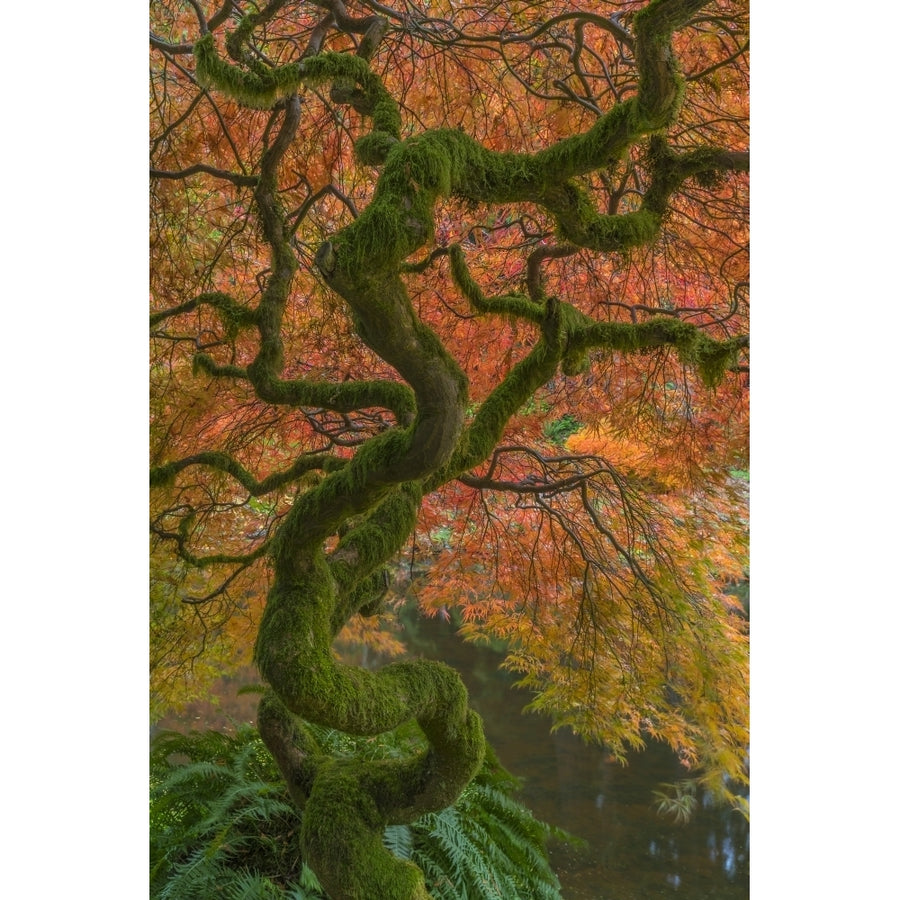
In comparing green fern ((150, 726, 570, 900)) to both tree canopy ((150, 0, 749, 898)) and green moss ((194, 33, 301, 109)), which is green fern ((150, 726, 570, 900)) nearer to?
tree canopy ((150, 0, 749, 898))

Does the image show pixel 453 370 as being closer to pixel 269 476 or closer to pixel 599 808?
pixel 269 476

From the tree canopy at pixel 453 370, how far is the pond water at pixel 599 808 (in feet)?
1.99

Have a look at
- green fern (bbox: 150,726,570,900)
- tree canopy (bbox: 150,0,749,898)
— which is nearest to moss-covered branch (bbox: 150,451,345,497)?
tree canopy (bbox: 150,0,749,898)

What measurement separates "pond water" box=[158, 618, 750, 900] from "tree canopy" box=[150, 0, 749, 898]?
607mm

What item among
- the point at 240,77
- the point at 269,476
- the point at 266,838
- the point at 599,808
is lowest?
the point at 599,808

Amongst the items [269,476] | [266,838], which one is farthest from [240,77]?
[266,838]

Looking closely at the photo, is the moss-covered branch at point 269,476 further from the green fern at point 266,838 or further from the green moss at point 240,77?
the green moss at point 240,77

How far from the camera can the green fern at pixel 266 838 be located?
88.1 inches

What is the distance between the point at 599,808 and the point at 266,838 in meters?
2.46

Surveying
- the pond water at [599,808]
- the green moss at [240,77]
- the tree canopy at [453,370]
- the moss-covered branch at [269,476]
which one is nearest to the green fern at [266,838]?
the tree canopy at [453,370]

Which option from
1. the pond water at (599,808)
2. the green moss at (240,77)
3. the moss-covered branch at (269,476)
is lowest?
the pond water at (599,808)

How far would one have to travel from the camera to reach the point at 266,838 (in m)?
2.42
